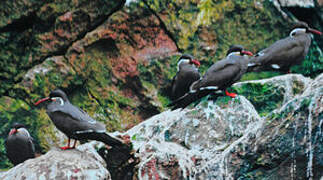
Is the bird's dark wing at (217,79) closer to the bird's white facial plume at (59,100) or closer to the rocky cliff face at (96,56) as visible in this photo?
the bird's white facial plume at (59,100)

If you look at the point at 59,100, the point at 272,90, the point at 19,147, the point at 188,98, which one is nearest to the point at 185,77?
the point at 188,98

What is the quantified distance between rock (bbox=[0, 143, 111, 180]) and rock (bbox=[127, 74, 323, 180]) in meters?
0.80

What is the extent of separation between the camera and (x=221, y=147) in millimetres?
6238

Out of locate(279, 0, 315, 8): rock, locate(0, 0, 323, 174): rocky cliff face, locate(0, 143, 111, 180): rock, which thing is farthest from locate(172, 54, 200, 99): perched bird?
locate(279, 0, 315, 8): rock

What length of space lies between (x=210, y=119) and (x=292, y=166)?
6.52 feet

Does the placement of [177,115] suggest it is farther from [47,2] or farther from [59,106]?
[47,2]

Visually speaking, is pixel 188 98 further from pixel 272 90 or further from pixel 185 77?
pixel 272 90

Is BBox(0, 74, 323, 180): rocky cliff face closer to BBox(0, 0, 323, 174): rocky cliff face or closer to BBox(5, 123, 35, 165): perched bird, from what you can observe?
BBox(5, 123, 35, 165): perched bird

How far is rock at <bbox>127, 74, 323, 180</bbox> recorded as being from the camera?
4.67 meters

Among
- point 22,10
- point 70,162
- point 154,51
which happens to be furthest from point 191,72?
point 22,10

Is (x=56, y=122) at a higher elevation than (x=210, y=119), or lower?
higher

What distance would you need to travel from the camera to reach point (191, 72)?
7359 mm

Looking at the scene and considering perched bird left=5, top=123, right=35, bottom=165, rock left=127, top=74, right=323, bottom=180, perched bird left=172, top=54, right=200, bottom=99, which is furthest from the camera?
perched bird left=172, top=54, right=200, bottom=99

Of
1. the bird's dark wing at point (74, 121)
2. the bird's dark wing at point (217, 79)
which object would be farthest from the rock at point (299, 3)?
the bird's dark wing at point (74, 121)
